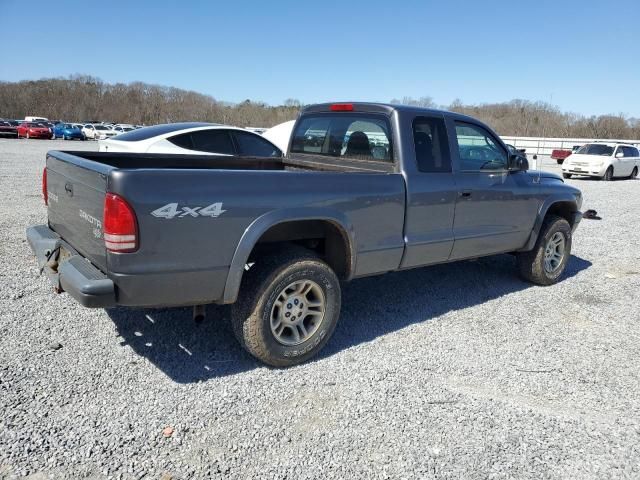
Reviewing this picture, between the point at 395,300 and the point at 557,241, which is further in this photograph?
the point at 557,241

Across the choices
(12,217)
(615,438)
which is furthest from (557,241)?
(12,217)

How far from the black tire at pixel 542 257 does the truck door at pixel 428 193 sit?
5.58ft

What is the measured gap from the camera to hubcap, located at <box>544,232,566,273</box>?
5902 mm

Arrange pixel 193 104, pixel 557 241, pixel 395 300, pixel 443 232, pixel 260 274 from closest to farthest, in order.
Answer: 1. pixel 260 274
2. pixel 443 232
3. pixel 395 300
4. pixel 557 241
5. pixel 193 104

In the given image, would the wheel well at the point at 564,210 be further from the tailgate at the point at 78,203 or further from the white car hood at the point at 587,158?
the white car hood at the point at 587,158

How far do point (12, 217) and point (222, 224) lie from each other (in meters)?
6.35

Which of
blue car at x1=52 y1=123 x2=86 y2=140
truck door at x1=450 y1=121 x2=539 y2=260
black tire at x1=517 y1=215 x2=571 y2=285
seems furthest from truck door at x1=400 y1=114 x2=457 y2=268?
blue car at x1=52 y1=123 x2=86 y2=140

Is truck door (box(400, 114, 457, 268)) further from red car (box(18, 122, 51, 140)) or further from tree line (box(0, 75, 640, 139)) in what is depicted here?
tree line (box(0, 75, 640, 139))

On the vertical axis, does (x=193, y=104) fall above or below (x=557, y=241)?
above

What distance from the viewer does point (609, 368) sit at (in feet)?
12.9

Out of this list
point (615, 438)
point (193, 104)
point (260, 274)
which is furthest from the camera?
point (193, 104)

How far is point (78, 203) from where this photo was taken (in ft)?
11.2

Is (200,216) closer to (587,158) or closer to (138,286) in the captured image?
(138,286)

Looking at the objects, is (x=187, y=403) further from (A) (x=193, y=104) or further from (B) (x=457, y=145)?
(A) (x=193, y=104)
